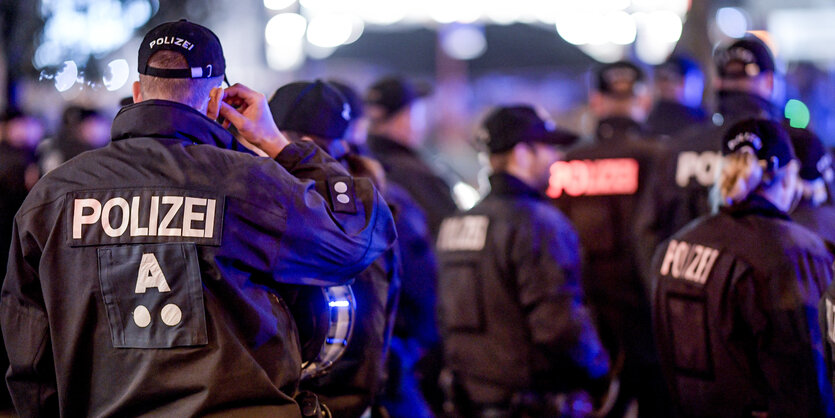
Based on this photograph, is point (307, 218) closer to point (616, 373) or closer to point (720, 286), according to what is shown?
point (720, 286)

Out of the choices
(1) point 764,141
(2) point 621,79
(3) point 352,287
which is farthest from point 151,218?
(2) point 621,79

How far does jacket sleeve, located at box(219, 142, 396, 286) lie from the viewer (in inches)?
106

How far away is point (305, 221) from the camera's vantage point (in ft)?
9.02

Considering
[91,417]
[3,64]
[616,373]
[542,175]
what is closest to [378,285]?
[91,417]

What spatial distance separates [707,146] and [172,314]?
11.8 ft

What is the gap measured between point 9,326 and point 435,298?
101 inches

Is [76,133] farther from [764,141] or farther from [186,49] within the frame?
[764,141]

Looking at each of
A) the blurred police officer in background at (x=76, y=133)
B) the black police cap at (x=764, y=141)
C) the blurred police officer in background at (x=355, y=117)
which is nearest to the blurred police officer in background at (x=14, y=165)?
the blurred police officer in background at (x=76, y=133)

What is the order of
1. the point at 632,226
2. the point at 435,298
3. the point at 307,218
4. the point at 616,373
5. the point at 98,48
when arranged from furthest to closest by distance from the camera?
the point at 98,48 → the point at 632,226 → the point at 616,373 → the point at 435,298 → the point at 307,218

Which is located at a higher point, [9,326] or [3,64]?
[3,64]

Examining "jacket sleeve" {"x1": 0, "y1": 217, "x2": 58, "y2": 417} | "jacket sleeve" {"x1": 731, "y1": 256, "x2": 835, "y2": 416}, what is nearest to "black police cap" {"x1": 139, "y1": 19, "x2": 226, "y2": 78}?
"jacket sleeve" {"x1": 0, "y1": 217, "x2": 58, "y2": 417}

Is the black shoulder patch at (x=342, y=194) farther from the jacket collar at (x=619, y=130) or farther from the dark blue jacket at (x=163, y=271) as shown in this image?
the jacket collar at (x=619, y=130)

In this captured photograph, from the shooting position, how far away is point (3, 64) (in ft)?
32.4

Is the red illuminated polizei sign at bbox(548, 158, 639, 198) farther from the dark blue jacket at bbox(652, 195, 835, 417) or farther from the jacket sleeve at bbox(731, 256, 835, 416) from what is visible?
the jacket sleeve at bbox(731, 256, 835, 416)
